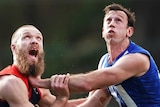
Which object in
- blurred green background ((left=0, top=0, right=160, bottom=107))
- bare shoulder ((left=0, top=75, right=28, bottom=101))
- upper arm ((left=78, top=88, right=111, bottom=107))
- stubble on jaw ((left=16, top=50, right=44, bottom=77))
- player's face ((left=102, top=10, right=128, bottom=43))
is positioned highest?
blurred green background ((left=0, top=0, right=160, bottom=107))

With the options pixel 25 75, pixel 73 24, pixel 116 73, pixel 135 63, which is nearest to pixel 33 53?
pixel 25 75

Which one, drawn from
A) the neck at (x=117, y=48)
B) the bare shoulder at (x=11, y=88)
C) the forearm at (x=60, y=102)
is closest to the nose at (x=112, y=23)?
the neck at (x=117, y=48)

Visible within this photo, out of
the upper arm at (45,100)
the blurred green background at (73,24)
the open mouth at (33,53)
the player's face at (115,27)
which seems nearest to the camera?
the open mouth at (33,53)

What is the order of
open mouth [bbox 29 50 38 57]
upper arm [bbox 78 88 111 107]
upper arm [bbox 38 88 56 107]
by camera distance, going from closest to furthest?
open mouth [bbox 29 50 38 57]
upper arm [bbox 38 88 56 107]
upper arm [bbox 78 88 111 107]

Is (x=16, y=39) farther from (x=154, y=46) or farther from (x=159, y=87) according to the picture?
(x=154, y=46)

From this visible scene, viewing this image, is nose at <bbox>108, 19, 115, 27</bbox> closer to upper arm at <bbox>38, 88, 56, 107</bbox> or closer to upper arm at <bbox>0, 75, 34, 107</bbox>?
upper arm at <bbox>38, 88, 56, 107</bbox>

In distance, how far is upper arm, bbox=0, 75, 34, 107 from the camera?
526cm

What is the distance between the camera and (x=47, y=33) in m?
16.0

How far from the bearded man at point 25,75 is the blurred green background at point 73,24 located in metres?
8.65

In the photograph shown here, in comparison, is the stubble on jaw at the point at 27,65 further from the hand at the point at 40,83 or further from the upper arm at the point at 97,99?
the upper arm at the point at 97,99

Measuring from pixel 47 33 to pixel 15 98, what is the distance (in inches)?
426

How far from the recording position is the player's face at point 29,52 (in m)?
5.50

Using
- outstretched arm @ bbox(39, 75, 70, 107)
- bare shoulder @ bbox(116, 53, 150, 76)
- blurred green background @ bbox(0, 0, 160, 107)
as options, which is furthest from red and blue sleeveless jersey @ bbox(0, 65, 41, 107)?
blurred green background @ bbox(0, 0, 160, 107)

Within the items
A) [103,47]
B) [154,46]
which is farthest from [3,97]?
[154,46]
